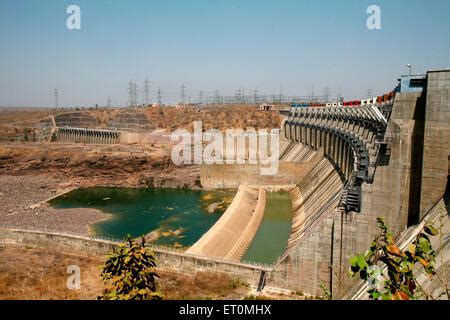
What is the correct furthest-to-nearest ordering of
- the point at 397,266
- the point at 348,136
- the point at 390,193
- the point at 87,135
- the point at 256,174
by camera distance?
the point at 87,135
the point at 256,174
the point at 348,136
the point at 390,193
the point at 397,266

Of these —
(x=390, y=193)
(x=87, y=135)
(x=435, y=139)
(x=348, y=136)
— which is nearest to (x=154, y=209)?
(x=348, y=136)

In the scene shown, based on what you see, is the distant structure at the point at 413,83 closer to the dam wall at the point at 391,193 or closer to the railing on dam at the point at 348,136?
the dam wall at the point at 391,193

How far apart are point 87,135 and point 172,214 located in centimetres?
5530

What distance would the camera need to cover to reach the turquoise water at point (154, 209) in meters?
35.8

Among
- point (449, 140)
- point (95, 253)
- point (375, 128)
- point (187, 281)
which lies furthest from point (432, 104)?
point (95, 253)

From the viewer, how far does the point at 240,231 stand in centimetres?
3322

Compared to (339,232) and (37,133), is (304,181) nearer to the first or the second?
(339,232)

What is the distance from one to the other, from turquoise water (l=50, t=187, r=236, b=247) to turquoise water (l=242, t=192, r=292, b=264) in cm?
494

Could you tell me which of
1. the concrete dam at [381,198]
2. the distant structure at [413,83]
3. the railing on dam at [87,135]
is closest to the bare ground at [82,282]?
the concrete dam at [381,198]

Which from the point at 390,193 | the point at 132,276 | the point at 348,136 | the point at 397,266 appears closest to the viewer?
the point at 397,266

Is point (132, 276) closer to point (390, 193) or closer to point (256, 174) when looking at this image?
point (390, 193)

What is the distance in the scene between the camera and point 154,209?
4453 centimetres

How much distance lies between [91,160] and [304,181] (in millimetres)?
34132

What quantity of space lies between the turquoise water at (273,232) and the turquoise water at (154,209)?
4936mm
